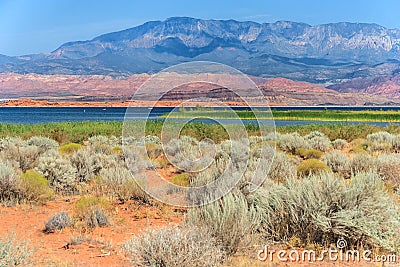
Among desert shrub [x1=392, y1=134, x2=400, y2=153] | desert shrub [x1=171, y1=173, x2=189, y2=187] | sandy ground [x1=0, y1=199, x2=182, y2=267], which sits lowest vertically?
desert shrub [x1=392, y1=134, x2=400, y2=153]

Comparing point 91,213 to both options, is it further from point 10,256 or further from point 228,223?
point 228,223

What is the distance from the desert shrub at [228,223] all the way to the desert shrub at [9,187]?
16.2 ft

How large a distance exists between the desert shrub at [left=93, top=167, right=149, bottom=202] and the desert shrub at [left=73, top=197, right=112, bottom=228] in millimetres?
1271

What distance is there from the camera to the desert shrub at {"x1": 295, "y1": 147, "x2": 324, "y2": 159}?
18391 millimetres

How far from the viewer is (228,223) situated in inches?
270

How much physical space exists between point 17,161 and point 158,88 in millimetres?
5996

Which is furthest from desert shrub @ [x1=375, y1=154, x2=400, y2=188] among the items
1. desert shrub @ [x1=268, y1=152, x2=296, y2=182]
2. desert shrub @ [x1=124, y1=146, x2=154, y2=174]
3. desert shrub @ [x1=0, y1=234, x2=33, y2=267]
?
desert shrub @ [x1=0, y1=234, x2=33, y2=267]

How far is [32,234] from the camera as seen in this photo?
805cm

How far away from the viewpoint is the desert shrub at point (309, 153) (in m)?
18.4

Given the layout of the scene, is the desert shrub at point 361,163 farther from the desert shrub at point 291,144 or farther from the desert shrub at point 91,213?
the desert shrub at point 291,144

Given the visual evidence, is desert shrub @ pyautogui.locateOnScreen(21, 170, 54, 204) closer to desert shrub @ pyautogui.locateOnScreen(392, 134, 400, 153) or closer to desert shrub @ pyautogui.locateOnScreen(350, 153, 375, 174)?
desert shrub @ pyautogui.locateOnScreen(350, 153, 375, 174)

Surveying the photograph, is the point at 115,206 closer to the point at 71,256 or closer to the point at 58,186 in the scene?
the point at 58,186

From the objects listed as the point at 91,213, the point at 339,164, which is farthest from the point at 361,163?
the point at 91,213

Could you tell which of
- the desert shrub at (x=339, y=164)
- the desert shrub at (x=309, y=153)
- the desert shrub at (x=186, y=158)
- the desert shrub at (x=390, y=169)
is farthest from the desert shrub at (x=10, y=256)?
the desert shrub at (x=309, y=153)
